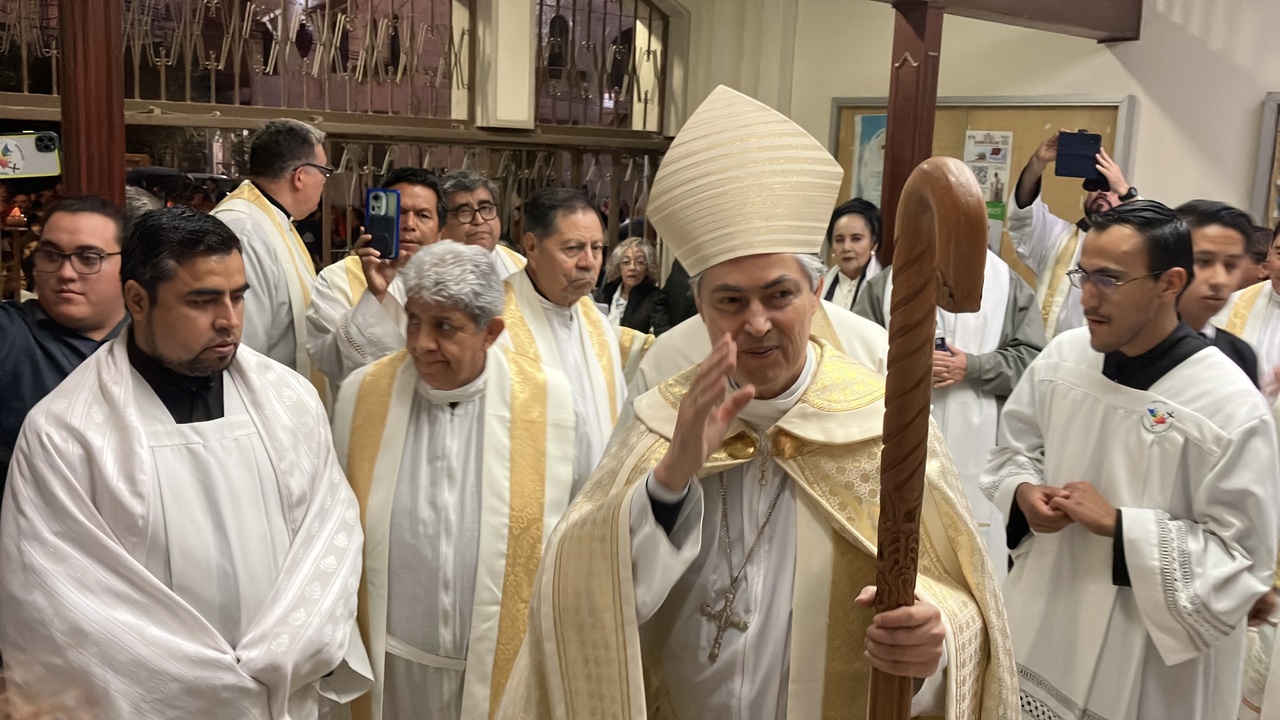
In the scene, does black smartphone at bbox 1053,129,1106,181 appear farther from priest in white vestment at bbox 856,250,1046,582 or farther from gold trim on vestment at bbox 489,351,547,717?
gold trim on vestment at bbox 489,351,547,717

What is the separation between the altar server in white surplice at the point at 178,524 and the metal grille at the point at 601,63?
5644mm

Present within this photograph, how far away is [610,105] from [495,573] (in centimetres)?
613

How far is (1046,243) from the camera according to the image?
18.7ft

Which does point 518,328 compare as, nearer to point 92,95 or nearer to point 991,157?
point 92,95

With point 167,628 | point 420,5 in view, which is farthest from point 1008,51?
point 167,628

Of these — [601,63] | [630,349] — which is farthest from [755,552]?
[601,63]

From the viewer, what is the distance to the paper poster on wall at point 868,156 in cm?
803

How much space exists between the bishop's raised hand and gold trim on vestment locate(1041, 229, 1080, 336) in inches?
168

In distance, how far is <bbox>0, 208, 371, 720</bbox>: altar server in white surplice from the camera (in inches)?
88.8

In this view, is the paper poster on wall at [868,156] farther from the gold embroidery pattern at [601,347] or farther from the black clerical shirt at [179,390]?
the black clerical shirt at [179,390]

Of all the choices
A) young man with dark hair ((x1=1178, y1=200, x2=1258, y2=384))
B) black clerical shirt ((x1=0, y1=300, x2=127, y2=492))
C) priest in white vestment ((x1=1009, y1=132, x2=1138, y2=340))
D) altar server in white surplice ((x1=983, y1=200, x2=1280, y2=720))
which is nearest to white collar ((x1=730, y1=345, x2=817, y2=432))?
altar server in white surplice ((x1=983, y1=200, x2=1280, y2=720))

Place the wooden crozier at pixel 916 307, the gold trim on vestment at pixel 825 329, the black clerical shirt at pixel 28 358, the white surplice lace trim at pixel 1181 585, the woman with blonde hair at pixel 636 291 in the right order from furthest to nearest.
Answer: the woman with blonde hair at pixel 636 291 → the gold trim on vestment at pixel 825 329 → the black clerical shirt at pixel 28 358 → the white surplice lace trim at pixel 1181 585 → the wooden crozier at pixel 916 307

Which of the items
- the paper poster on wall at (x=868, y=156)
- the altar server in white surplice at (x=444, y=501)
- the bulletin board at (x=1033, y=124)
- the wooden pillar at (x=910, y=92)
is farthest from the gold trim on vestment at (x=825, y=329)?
the paper poster on wall at (x=868, y=156)

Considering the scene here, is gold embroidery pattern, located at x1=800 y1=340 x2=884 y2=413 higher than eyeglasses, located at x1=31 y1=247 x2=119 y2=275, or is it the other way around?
eyeglasses, located at x1=31 y1=247 x2=119 y2=275
